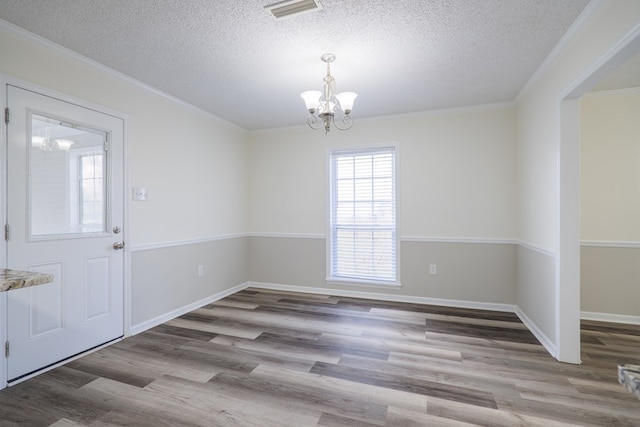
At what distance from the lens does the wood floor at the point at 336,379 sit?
1.89m

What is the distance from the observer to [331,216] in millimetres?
4586

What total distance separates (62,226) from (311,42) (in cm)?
254

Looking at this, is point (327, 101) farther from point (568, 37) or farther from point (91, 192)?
point (91, 192)

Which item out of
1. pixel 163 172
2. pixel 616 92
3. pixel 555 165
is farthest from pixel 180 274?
pixel 616 92

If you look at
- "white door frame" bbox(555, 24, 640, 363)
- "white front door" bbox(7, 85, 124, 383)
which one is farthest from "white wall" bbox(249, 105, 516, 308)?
"white front door" bbox(7, 85, 124, 383)

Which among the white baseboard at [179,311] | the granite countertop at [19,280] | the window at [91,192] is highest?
the window at [91,192]

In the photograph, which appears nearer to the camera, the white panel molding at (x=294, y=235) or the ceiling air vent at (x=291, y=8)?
the ceiling air vent at (x=291, y=8)

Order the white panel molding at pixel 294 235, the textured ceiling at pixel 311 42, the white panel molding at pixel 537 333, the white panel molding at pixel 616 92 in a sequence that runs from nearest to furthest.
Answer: the textured ceiling at pixel 311 42 → the white panel molding at pixel 537 333 → the white panel molding at pixel 616 92 → the white panel molding at pixel 294 235

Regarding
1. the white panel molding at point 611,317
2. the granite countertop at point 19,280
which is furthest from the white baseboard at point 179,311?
the white panel molding at point 611,317

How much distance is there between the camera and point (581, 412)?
74.6 inches

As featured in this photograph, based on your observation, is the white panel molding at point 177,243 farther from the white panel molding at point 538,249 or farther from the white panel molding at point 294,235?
the white panel molding at point 538,249

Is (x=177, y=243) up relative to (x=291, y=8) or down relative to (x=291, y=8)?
down

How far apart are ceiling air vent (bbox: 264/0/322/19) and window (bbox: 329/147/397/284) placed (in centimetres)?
252

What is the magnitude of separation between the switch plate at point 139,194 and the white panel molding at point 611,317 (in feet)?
16.4
